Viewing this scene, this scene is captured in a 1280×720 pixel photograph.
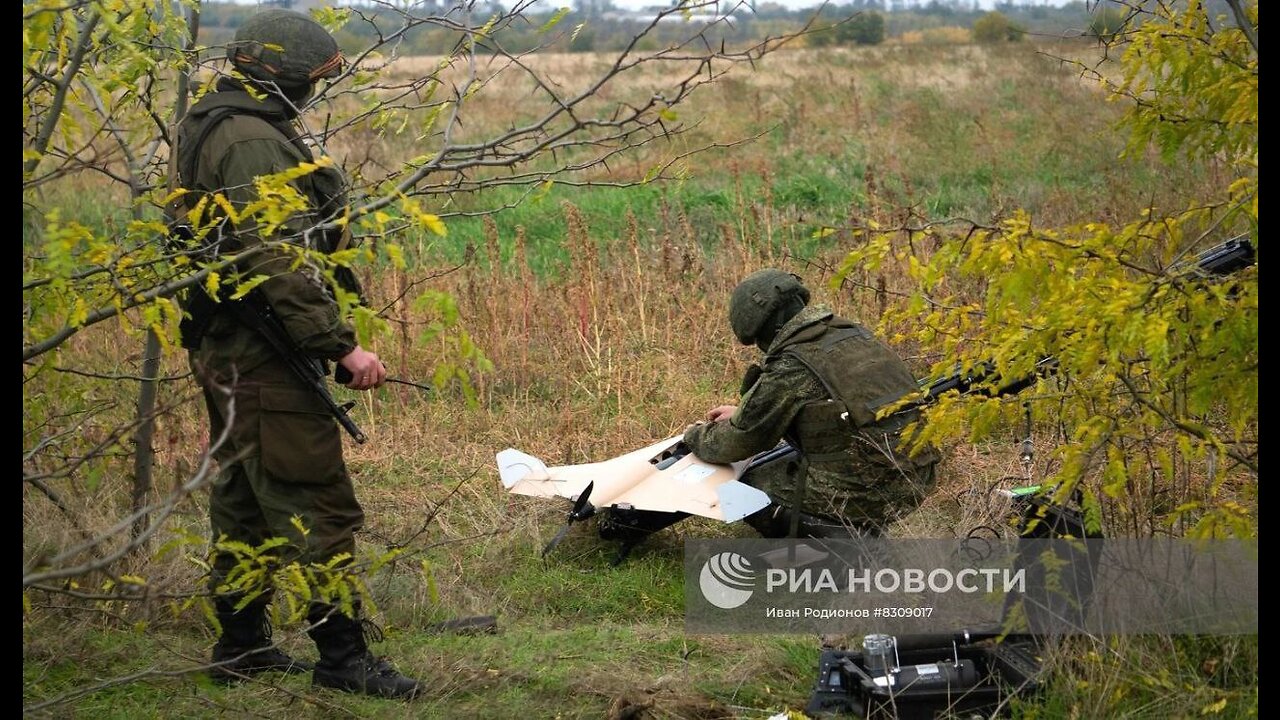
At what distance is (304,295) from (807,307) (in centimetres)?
231

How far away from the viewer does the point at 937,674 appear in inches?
142

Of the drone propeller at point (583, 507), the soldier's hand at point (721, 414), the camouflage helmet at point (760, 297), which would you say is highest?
the camouflage helmet at point (760, 297)

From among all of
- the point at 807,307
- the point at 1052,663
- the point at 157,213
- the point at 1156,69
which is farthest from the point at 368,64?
the point at 157,213

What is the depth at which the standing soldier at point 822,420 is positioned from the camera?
510 cm

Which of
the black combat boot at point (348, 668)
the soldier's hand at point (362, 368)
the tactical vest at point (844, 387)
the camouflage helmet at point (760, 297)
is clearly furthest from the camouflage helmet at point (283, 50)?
the tactical vest at point (844, 387)

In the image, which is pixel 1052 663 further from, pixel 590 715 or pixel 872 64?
pixel 872 64

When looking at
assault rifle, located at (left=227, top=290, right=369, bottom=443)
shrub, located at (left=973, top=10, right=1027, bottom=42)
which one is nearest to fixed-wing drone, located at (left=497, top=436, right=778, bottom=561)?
assault rifle, located at (left=227, top=290, right=369, bottom=443)

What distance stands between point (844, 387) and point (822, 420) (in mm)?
171

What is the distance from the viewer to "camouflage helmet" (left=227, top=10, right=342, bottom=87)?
13.1 ft
